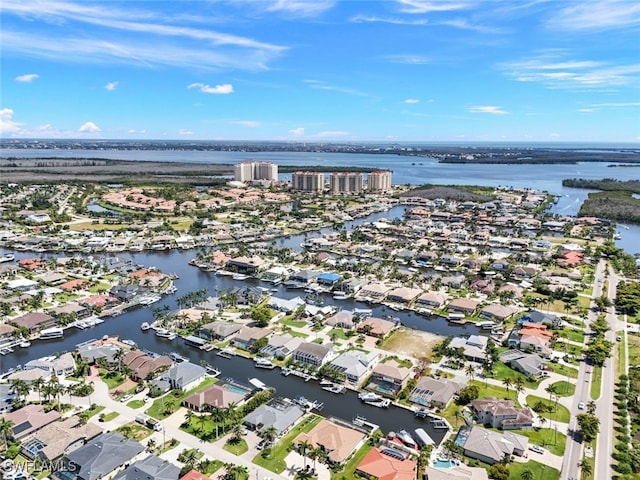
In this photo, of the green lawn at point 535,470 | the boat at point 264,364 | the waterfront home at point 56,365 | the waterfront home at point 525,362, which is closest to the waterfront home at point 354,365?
Answer: the boat at point 264,364

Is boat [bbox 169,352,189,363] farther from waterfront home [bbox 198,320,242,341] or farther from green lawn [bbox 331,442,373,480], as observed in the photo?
green lawn [bbox 331,442,373,480]

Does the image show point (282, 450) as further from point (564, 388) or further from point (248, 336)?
point (564, 388)

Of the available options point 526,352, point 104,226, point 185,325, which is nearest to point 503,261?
point 526,352

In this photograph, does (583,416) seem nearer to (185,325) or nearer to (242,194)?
(185,325)

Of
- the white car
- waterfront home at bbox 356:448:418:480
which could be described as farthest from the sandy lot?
waterfront home at bbox 356:448:418:480

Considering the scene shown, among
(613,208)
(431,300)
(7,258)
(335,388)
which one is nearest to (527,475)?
(335,388)
